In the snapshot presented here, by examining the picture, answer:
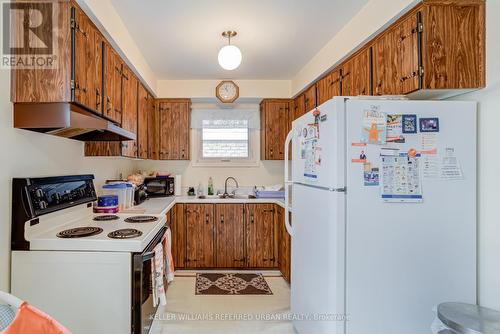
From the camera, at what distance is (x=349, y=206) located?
1.58 m

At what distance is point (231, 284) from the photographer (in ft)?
11.0

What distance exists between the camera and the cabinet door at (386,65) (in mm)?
1938

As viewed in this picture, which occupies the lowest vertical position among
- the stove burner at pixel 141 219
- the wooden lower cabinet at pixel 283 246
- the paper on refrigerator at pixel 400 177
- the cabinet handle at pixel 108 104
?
the wooden lower cabinet at pixel 283 246

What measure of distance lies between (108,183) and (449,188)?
2.71 meters

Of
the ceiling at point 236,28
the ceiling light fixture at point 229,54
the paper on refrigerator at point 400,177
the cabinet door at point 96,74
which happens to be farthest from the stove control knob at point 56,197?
the paper on refrigerator at point 400,177

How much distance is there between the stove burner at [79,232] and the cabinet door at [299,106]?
102 inches

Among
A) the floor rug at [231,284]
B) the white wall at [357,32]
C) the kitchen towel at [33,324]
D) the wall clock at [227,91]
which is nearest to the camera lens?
the kitchen towel at [33,324]

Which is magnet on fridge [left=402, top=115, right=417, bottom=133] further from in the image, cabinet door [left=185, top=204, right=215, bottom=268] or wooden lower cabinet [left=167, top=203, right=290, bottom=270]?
cabinet door [left=185, top=204, right=215, bottom=268]

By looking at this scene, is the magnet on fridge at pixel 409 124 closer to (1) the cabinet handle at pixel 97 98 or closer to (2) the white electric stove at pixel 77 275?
(2) the white electric stove at pixel 77 275


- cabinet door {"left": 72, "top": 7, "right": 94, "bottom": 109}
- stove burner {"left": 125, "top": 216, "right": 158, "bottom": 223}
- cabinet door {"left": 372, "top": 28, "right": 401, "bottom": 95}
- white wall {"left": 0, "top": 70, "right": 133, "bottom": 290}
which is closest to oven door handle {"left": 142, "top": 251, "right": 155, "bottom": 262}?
stove burner {"left": 125, "top": 216, "right": 158, "bottom": 223}

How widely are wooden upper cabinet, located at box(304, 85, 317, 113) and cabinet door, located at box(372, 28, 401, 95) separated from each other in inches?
A: 43.1

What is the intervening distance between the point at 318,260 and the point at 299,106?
239 cm

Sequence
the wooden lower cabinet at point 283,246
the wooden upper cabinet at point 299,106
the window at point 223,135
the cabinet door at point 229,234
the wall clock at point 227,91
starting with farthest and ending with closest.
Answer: the window at point 223,135 → the wall clock at point 227,91 → the cabinet door at point 229,234 → the wooden upper cabinet at point 299,106 → the wooden lower cabinet at point 283,246

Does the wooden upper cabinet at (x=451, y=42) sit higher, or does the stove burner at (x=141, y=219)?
the wooden upper cabinet at (x=451, y=42)
